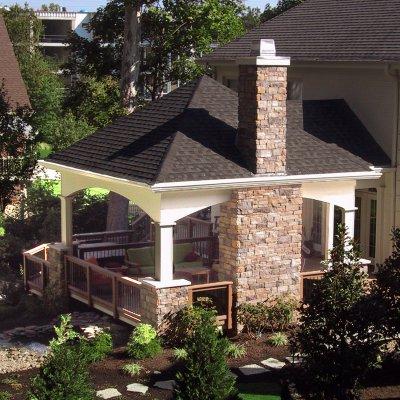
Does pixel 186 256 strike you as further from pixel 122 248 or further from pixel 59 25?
pixel 59 25

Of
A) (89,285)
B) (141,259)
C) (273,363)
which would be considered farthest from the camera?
(141,259)

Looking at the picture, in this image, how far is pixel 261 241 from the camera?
18375 millimetres

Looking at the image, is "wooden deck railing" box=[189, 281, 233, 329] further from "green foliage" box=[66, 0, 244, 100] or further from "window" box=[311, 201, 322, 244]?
"green foliage" box=[66, 0, 244, 100]

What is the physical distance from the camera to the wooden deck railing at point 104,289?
1845 cm

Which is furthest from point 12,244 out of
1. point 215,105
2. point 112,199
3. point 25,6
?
point 25,6

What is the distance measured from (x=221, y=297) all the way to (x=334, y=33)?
10.0 meters

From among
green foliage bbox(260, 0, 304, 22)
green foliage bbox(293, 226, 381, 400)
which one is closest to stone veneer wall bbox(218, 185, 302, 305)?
green foliage bbox(293, 226, 381, 400)

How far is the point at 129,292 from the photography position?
18.6 m

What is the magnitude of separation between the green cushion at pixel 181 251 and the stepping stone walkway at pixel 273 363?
18.1ft

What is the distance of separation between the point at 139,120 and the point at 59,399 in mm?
10123

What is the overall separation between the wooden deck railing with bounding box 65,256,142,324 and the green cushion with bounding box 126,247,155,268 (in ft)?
4.05

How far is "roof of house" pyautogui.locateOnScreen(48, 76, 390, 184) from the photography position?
59.2ft

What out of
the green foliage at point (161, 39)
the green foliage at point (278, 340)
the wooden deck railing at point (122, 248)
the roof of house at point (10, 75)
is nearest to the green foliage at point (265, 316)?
the green foliage at point (278, 340)

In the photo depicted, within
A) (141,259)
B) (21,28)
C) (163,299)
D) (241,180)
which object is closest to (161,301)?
(163,299)
